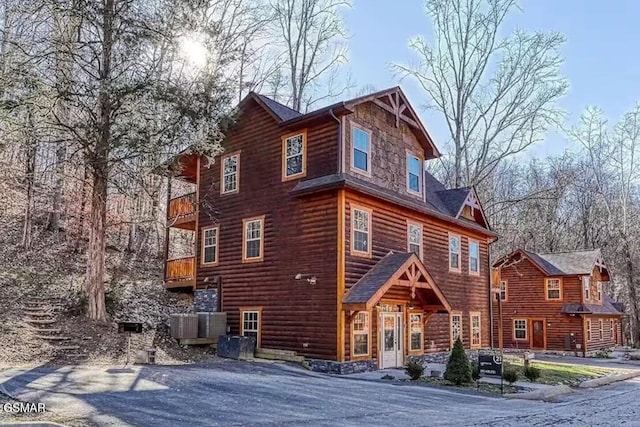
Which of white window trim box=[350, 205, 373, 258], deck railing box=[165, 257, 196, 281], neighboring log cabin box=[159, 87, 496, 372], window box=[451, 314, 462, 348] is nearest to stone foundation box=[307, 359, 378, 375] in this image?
neighboring log cabin box=[159, 87, 496, 372]

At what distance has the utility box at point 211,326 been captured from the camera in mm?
18000

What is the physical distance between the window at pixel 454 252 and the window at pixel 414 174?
10.3 ft

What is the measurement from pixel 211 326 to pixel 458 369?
827cm

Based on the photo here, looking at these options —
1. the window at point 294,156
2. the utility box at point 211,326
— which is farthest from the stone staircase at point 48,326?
the window at point 294,156

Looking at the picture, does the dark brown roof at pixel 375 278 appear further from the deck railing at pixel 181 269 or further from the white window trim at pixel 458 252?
the deck railing at pixel 181 269

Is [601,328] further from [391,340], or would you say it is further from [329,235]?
[329,235]

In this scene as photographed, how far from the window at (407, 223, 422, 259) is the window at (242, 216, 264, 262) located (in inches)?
206

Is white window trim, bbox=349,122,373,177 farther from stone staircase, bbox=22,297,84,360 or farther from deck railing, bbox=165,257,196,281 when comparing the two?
stone staircase, bbox=22,297,84,360

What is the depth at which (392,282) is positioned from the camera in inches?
606

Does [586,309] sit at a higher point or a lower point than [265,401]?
higher

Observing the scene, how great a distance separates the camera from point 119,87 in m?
15.5

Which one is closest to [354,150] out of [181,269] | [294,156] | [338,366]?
[294,156]

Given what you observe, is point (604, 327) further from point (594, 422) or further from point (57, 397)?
point (57, 397)

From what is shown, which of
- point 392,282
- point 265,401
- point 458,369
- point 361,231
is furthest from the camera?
point 361,231
